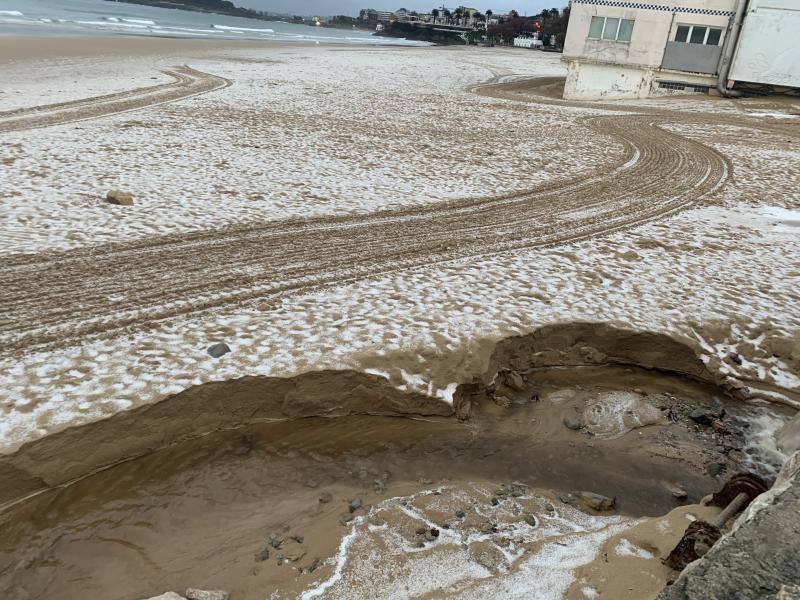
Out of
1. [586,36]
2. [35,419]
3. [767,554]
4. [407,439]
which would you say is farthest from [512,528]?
[586,36]

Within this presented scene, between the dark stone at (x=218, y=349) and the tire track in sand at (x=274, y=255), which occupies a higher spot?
the tire track in sand at (x=274, y=255)

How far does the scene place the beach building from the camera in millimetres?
28250

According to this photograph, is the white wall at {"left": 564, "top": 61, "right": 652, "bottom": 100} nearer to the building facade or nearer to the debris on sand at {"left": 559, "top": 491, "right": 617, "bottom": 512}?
the building facade

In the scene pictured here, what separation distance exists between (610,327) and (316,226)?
5079mm

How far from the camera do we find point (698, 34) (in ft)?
98.3

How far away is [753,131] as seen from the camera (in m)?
20.8

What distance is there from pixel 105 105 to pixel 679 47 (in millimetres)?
28986

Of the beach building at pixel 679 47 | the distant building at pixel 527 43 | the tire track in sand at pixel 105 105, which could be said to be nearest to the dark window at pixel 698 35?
the beach building at pixel 679 47

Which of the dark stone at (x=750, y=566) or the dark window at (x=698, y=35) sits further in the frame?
the dark window at (x=698, y=35)

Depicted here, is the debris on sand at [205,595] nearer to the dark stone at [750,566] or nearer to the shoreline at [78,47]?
the dark stone at [750,566]

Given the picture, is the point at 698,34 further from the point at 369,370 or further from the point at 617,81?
the point at 369,370

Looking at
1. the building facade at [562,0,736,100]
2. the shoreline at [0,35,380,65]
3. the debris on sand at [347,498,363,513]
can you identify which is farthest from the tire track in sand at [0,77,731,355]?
the shoreline at [0,35,380,65]

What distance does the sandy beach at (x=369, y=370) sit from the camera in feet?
13.7

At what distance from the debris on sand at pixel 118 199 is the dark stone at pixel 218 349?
5381mm
